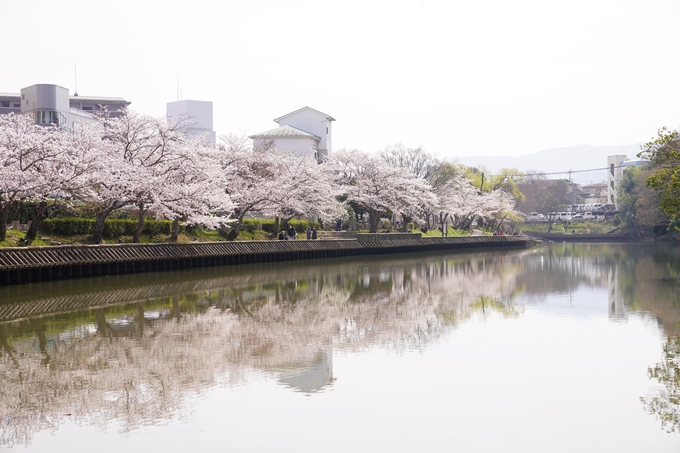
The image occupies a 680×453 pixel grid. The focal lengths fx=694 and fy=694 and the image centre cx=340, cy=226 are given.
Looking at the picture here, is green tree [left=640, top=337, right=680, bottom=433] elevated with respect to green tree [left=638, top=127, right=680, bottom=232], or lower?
lower

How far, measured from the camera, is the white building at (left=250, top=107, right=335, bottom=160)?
216ft

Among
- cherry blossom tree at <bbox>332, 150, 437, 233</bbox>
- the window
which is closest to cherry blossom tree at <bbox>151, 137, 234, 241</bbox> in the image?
cherry blossom tree at <bbox>332, 150, 437, 233</bbox>

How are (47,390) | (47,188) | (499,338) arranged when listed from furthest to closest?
(47,188)
(499,338)
(47,390)

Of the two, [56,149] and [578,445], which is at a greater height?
[56,149]

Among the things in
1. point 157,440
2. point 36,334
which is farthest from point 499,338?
point 36,334

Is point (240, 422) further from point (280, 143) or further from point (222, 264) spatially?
point (280, 143)

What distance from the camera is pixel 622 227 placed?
95938mm

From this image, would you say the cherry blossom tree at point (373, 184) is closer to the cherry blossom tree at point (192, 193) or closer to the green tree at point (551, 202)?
the cherry blossom tree at point (192, 193)

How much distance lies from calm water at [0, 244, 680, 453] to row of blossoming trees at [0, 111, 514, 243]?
7027 mm

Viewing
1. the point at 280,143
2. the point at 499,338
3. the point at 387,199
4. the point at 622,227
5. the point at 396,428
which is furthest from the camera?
the point at 622,227

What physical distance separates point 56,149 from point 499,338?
19.5m

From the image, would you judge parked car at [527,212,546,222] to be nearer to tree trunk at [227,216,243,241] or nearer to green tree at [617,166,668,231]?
green tree at [617,166,668,231]

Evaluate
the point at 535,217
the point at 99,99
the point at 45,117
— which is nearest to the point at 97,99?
the point at 99,99

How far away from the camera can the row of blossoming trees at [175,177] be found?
26.1m
